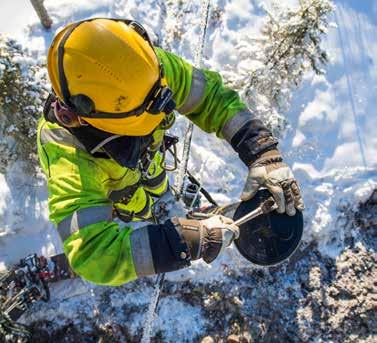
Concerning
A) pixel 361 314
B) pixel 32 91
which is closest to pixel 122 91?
pixel 32 91

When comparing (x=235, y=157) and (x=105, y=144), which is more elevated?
(x=105, y=144)

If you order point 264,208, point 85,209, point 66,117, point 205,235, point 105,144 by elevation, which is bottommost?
point 264,208

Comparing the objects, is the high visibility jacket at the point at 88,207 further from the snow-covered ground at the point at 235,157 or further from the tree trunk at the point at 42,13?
the tree trunk at the point at 42,13

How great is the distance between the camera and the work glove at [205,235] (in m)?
3.07

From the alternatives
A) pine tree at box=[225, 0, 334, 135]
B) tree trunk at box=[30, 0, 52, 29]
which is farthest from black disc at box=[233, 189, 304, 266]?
tree trunk at box=[30, 0, 52, 29]

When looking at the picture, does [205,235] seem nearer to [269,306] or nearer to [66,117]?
[66,117]

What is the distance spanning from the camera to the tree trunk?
5680 mm

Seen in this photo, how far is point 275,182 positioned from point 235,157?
2.40 meters

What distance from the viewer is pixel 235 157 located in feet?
19.7

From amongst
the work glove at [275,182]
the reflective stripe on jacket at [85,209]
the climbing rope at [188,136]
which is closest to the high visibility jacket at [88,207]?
the reflective stripe on jacket at [85,209]

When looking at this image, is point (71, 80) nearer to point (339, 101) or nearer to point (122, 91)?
point (122, 91)

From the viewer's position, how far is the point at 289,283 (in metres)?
5.87

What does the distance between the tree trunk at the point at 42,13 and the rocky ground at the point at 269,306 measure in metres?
3.31

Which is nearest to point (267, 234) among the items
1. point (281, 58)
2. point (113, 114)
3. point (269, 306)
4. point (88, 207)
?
point (88, 207)
